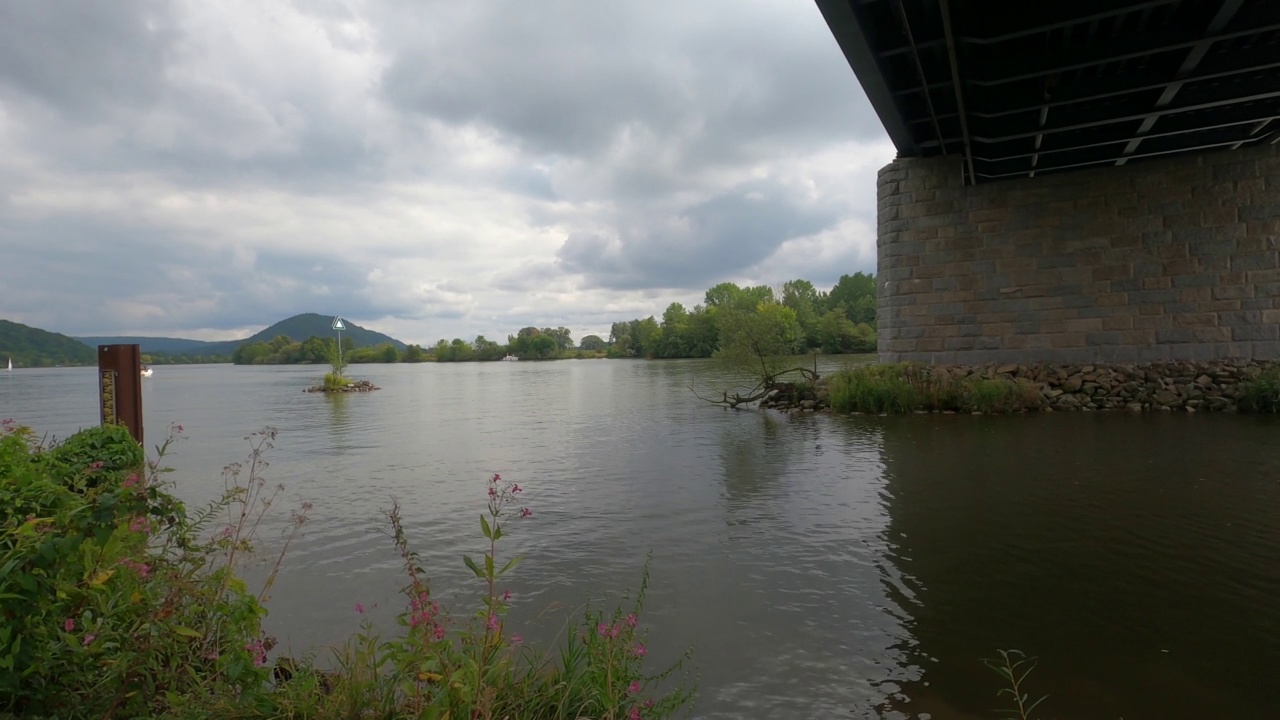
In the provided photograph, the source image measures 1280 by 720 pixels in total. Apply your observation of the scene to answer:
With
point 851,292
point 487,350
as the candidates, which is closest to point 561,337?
point 487,350

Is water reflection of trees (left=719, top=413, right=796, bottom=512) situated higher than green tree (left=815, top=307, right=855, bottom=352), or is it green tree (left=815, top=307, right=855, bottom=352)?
green tree (left=815, top=307, right=855, bottom=352)

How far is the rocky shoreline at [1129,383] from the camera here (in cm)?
1354

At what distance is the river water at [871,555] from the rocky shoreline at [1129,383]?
2.78m

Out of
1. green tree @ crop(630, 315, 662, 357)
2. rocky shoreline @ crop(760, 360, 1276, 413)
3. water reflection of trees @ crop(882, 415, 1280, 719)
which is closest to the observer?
water reflection of trees @ crop(882, 415, 1280, 719)

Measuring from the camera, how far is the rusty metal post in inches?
193

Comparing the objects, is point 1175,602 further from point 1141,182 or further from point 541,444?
point 1141,182

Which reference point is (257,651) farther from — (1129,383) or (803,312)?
(803,312)

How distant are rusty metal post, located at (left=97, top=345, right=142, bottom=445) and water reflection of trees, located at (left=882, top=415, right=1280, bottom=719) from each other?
5.47 m

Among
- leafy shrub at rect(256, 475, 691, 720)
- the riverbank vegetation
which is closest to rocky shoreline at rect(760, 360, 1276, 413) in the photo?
leafy shrub at rect(256, 475, 691, 720)

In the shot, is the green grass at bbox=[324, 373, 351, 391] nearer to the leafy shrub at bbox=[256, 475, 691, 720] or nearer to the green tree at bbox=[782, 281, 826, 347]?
the green tree at bbox=[782, 281, 826, 347]

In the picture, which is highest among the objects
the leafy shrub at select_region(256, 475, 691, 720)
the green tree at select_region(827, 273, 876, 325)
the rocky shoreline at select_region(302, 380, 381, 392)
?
the green tree at select_region(827, 273, 876, 325)

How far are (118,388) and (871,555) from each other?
5.73 meters

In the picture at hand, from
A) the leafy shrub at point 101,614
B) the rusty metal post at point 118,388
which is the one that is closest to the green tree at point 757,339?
the rusty metal post at point 118,388

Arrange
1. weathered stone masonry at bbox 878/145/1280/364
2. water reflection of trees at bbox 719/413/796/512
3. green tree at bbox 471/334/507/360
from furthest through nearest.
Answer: green tree at bbox 471/334/507/360 → weathered stone masonry at bbox 878/145/1280/364 → water reflection of trees at bbox 719/413/796/512
